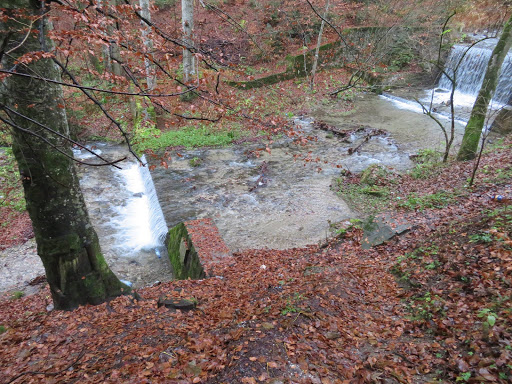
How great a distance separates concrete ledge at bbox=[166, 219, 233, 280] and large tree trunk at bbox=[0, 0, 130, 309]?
2028 millimetres

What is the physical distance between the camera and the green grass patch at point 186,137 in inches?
549

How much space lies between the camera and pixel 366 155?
43.1 feet

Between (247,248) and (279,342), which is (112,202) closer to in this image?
(247,248)

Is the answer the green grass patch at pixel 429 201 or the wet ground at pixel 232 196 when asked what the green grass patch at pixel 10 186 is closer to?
the wet ground at pixel 232 196

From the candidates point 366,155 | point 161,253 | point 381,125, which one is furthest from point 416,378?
point 381,125

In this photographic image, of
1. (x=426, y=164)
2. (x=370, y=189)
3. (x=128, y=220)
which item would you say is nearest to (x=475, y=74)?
(x=426, y=164)

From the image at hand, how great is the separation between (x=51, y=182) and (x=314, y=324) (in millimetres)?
3626

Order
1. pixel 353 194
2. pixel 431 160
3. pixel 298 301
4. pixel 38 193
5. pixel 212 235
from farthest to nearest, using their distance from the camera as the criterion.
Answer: pixel 431 160 → pixel 353 194 → pixel 212 235 → pixel 298 301 → pixel 38 193

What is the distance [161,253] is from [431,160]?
1013cm

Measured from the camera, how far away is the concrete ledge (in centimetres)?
640

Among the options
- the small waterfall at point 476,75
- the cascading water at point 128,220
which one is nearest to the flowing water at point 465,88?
the small waterfall at point 476,75

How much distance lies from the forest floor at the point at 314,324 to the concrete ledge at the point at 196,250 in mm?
518

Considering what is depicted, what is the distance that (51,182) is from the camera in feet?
12.4

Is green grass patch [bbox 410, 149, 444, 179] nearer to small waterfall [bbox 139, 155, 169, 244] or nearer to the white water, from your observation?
the white water
